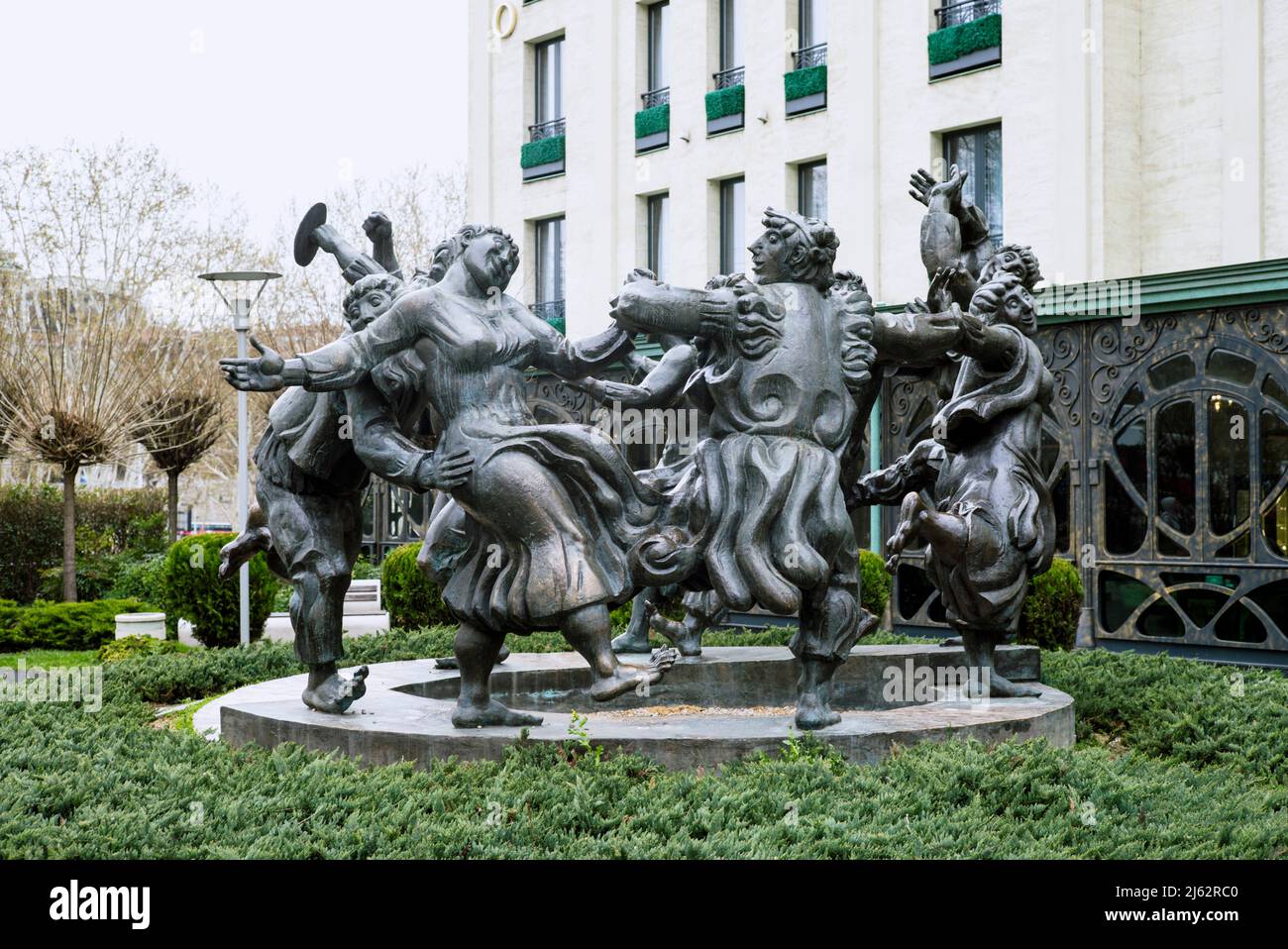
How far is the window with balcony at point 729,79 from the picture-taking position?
19.8 metres

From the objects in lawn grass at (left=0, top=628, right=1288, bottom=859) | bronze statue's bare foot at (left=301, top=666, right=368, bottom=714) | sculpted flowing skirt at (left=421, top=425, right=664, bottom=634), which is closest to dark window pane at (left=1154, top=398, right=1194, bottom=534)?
lawn grass at (left=0, top=628, right=1288, bottom=859)

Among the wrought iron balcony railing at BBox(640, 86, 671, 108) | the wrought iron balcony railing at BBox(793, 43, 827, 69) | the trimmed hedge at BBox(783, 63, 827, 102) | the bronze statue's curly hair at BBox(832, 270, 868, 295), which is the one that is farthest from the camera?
the wrought iron balcony railing at BBox(640, 86, 671, 108)

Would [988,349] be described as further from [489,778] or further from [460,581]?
[489,778]

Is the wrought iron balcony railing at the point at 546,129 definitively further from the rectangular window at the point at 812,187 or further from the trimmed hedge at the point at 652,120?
the rectangular window at the point at 812,187

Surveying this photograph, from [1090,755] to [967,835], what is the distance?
56.4 inches

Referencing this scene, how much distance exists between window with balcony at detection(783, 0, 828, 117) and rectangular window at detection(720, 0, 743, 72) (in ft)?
3.88

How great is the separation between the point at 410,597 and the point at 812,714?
822cm

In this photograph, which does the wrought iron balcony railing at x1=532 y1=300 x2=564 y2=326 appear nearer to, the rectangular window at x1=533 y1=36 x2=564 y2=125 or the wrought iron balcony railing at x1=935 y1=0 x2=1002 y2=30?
the rectangular window at x1=533 y1=36 x2=564 y2=125

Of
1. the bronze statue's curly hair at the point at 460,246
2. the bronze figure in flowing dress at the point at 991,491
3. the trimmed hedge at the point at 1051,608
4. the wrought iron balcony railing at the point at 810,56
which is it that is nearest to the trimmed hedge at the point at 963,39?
the wrought iron balcony railing at the point at 810,56

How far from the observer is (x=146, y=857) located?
4391 millimetres

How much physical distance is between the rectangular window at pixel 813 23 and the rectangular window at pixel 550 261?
18.2 feet

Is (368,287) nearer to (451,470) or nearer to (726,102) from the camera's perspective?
(451,470)

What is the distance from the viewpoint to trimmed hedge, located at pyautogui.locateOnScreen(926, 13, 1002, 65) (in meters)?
16.4
